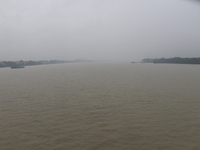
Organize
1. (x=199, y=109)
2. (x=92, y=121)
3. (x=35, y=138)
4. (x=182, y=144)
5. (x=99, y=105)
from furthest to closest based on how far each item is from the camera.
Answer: (x=99, y=105) < (x=199, y=109) < (x=92, y=121) < (x=35, y=138) < (x=182, y=144)

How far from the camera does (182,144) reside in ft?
12.5

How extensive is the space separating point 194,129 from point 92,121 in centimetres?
331

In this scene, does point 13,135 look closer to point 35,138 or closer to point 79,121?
point 35,138


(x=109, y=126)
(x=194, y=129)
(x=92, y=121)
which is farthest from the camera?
(x=92, y=121)

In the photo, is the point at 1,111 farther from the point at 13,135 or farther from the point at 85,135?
the point at 85,135

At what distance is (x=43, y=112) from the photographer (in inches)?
248

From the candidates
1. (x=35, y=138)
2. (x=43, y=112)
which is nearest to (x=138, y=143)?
(x=35, y=138)

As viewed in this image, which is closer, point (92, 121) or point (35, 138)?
point (35, 138)

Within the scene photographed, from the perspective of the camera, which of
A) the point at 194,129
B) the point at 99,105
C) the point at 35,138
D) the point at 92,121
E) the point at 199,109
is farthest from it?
the point at 99,105

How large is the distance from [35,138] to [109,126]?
90.4 inches

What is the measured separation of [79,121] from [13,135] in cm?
210

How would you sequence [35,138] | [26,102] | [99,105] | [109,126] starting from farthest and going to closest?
1. [26,102]
2. [99,105]
3. [109,126]
4. [35,138]

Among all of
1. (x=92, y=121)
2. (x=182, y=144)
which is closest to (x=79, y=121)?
(x=92, y=121)

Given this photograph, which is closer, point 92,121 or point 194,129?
point 194,129
